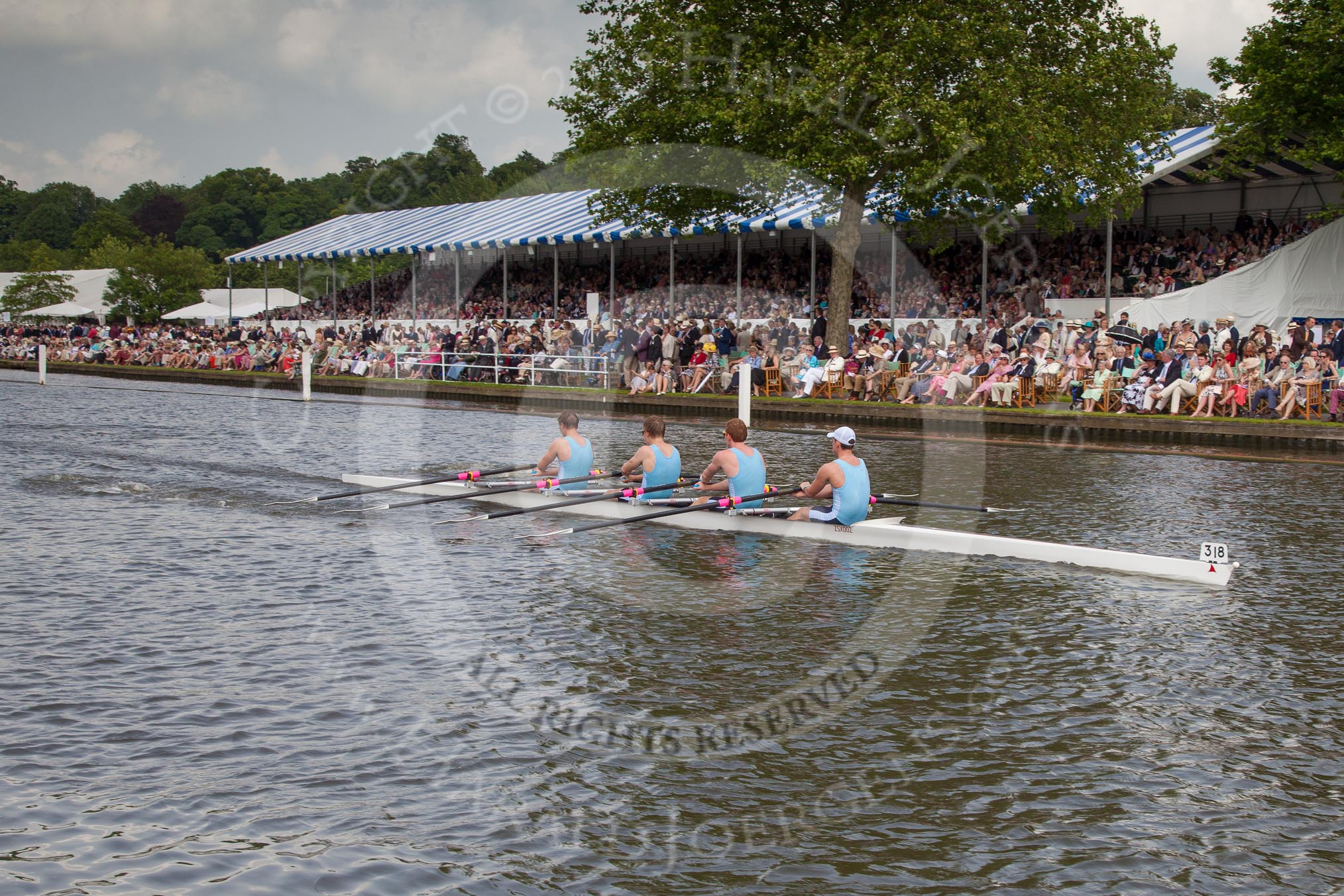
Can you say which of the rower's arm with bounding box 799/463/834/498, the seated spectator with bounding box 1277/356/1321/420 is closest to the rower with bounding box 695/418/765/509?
the rower's arm with bounding box 799/463/834/498

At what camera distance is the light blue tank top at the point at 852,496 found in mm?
12602

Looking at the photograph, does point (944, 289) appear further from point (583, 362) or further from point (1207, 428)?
point (1207, 428)

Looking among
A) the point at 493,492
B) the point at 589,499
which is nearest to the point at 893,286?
the point at 493,492

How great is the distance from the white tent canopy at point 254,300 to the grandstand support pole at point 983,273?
33.3 meters

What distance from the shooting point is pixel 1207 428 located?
69.3ft

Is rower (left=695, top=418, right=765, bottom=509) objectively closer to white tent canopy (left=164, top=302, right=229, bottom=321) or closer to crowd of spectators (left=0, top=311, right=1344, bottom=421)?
crowd of spectators (left=0, top=311, right=1344, bottom=421)

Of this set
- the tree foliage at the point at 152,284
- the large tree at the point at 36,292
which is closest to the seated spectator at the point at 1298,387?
the tree foliage at the point at 152,284

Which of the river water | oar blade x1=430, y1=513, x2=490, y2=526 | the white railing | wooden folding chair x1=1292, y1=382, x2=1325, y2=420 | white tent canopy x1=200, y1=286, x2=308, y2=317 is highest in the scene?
white tent canopy x1=200, y1=286, x2=308, y2=317

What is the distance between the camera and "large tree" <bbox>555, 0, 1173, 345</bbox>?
85.8 feet

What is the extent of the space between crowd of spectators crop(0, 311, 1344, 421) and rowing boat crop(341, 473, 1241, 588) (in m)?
8.99

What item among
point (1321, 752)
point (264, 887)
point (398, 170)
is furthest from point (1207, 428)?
point (398, 170)

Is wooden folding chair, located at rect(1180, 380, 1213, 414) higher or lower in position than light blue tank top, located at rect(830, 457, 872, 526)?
higher

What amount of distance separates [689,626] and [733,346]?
22.1m

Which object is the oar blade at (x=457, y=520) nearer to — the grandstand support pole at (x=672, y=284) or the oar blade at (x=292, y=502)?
the oar blade at (x=292, y=502)
